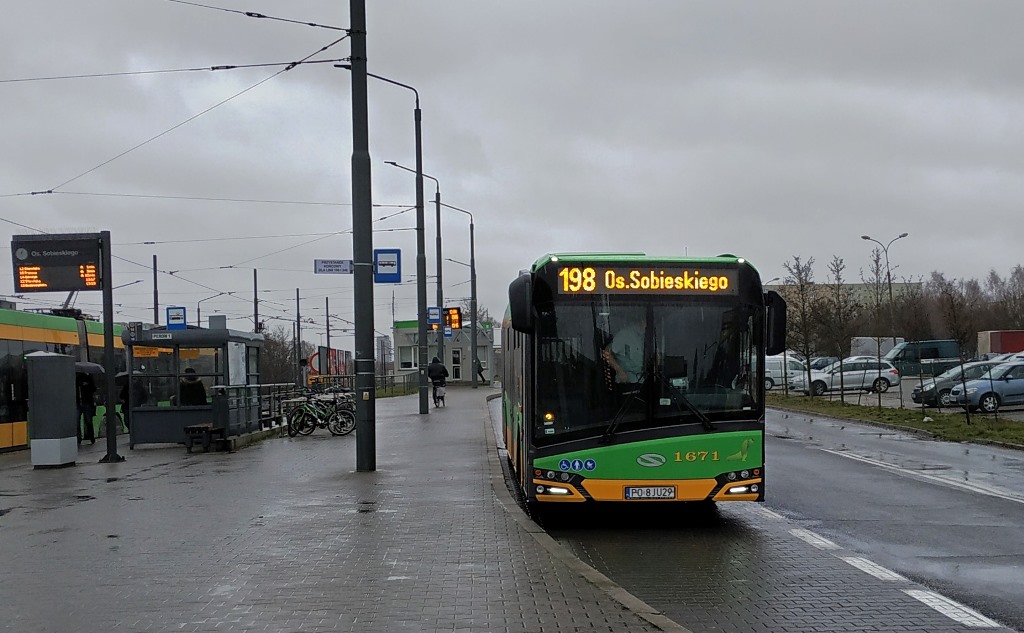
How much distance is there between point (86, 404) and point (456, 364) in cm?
4586

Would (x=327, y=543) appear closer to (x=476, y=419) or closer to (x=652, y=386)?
(x=652, y=386)

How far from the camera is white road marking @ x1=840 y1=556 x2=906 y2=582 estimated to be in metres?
8.22

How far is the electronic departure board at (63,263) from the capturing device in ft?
63.2

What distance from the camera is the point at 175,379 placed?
70.3ft

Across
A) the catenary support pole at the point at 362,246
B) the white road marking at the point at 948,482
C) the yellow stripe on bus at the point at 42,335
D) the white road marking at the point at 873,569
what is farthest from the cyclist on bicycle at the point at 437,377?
the white road marking at the point at 873,569

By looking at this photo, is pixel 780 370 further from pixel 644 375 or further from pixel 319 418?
pixel 644 375

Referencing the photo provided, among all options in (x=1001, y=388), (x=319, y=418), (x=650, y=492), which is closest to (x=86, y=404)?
(x=319, y=418)

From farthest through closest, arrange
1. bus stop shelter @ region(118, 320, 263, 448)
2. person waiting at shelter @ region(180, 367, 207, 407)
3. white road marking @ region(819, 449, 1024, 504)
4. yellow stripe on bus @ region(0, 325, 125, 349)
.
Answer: yellow stripe on bus @ region(0, 325, 125, 349) → person waiting at shelter @ region(180, 367, 207, 407) → bus stop shelter @ region(118, 320, 263, 448) → white road marking @ region(819, 449, 1024, 504)

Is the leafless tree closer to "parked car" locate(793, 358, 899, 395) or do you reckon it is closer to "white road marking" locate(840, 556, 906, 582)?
"parked car" locate(793, 358, 899, 395)

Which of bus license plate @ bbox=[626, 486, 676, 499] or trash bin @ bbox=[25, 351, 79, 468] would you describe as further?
trash bin @ bbox=[25, 351, 79, 468]

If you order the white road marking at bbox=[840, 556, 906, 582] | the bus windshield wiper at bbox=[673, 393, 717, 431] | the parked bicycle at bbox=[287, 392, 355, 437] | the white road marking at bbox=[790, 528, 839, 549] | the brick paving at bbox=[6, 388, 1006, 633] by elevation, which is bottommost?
the white road marking at bbox=[790, 528, 839, 549]

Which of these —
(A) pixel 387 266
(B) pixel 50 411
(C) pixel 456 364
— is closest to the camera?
(B) pixel 50 411

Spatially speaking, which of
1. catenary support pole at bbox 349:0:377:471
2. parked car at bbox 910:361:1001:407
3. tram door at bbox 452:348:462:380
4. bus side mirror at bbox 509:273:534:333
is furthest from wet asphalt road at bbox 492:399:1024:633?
tram door at bbox 452:348:462:380

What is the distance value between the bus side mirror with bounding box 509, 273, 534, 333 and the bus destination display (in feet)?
1.35
